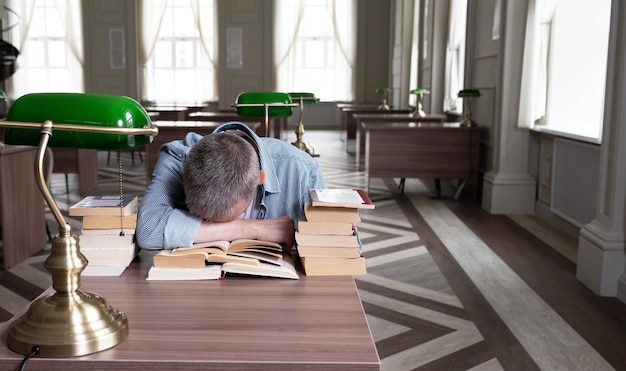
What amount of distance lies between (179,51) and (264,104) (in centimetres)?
1270

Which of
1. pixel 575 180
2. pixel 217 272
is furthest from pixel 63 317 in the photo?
pixel 575 180

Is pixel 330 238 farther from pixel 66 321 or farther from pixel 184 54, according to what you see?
pixel 184 54

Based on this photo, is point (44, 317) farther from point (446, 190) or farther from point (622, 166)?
point (446, 190)

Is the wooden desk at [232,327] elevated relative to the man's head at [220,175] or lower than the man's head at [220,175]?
lower

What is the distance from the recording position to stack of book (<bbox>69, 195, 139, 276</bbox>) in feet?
4.96

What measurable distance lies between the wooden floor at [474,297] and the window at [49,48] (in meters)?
12.0

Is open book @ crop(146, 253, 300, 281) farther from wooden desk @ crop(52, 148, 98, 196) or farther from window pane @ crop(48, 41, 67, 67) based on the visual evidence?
window pane @ crop(48, 41, 67, 67)

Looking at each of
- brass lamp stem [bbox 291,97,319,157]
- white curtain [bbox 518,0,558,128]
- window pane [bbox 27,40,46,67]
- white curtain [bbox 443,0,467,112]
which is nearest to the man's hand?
brass lamp stem [bbox 291,97,319,157]

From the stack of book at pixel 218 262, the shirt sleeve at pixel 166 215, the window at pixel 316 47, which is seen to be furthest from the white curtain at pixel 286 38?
the stack of book at pixel 218 262

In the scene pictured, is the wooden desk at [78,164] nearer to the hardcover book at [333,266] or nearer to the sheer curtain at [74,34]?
the hardcover book at [333,266]

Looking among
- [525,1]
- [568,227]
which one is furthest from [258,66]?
[568,227]

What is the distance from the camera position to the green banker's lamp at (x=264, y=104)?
10.4 feet

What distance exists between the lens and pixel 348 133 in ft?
35.8

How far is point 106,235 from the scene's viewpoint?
154 cm
